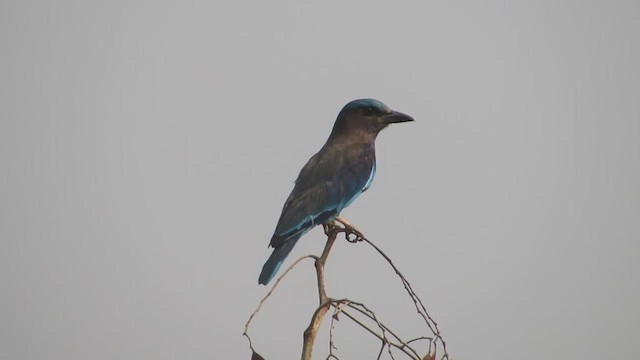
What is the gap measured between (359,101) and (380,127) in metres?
0.36

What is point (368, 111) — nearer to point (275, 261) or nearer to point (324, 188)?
point (324, 188)

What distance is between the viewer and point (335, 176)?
812 centimetres

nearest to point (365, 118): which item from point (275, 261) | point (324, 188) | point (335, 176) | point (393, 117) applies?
point (393, 117)

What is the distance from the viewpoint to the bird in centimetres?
710

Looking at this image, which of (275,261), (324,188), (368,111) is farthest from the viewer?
(368,111)

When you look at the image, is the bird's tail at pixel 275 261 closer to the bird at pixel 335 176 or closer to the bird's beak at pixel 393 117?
the bird at pixel 335 176

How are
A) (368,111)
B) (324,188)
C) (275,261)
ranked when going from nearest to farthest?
1. (275,261)
2. (324,188)
3. (368,111)

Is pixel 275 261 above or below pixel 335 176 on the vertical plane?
below

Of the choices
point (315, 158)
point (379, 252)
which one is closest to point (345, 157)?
point (315, 158)

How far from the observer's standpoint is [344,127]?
875 cm

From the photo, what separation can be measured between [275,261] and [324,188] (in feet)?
4.37

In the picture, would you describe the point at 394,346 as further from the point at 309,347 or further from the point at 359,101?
the point at 359,101

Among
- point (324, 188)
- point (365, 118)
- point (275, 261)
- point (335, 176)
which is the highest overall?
point (365, 118)

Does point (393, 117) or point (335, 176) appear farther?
point (393, 117)
